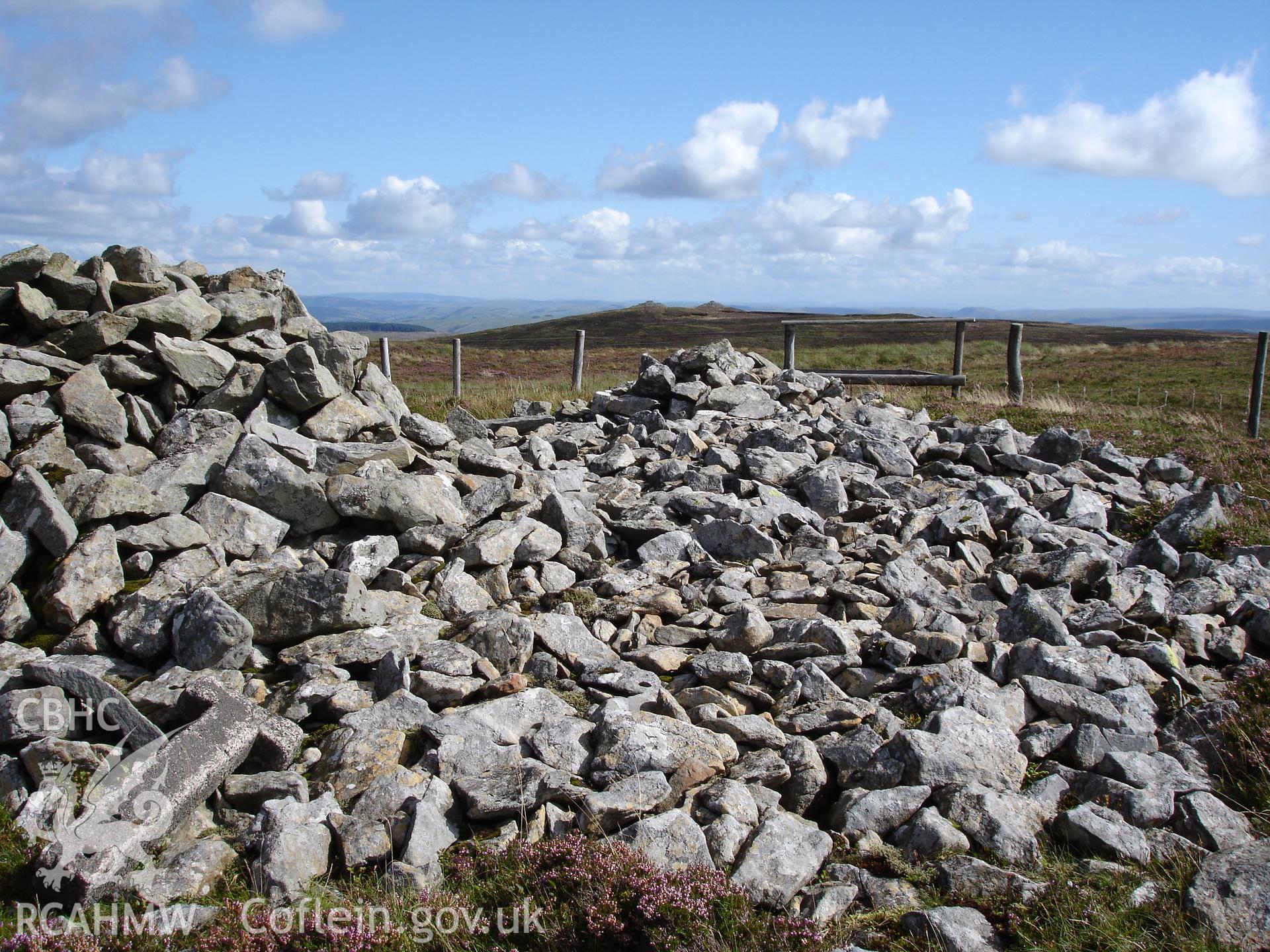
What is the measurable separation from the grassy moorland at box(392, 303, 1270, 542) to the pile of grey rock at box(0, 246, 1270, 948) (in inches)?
164

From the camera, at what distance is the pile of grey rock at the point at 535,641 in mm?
4918

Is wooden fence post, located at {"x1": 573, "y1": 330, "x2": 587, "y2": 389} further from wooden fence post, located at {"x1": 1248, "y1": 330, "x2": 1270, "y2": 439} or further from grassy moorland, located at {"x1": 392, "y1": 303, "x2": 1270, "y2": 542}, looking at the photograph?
wooden fence post, located at {"x1": 1248, "y1": 330, "x2": 1270, "y2": 439}

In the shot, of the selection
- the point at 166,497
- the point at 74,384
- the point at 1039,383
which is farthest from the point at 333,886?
the point at 1039,383

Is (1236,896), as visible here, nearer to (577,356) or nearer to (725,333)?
(577,356)

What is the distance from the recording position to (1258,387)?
18766mm

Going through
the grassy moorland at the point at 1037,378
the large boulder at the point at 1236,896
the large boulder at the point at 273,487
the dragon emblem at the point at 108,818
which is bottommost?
the dragon emblem at the point at 108,818

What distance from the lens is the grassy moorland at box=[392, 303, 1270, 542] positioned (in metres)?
15.9

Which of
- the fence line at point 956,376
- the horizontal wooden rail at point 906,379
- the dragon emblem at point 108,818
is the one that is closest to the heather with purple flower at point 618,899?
the dragon emblem at point 108,818

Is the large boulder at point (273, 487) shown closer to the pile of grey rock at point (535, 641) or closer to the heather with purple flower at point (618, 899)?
the pile of grey rock at point (535, 641)

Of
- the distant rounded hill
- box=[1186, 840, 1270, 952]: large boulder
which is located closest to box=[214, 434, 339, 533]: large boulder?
box=[1186, 840, 1270, 952]: large boulder

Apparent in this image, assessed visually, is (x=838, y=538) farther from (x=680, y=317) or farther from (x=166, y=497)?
(x=680, y=317)

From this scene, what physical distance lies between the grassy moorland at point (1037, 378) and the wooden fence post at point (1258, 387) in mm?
333

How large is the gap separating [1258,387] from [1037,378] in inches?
549

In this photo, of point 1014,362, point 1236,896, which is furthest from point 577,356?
point 1236,896
